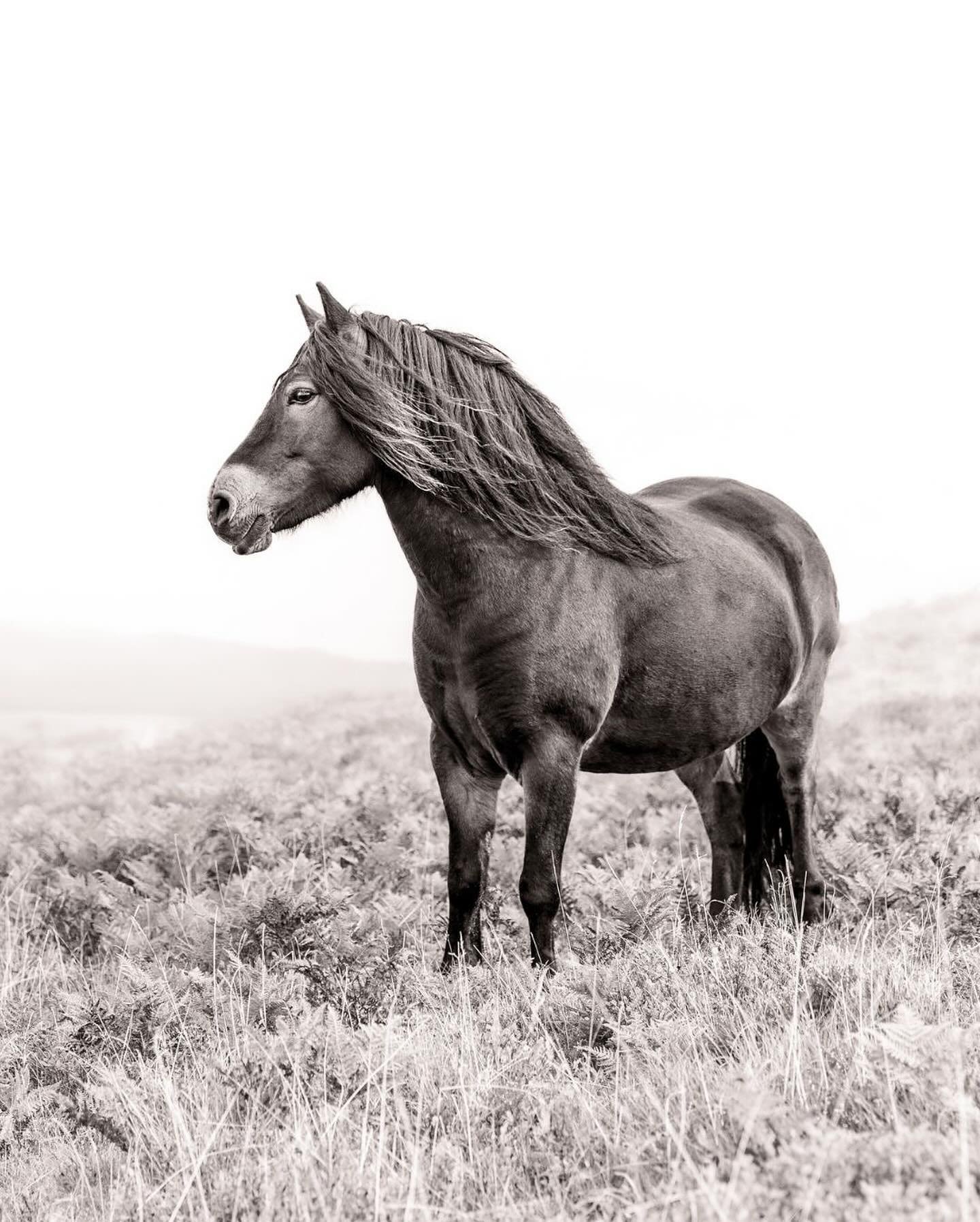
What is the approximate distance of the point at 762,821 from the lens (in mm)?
6520

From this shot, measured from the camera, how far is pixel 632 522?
5.18m

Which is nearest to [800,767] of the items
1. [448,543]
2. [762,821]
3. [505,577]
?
[762,821]

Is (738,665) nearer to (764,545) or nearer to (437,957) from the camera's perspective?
(764,545)

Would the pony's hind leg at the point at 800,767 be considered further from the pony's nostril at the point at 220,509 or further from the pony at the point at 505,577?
the pony's nostril at the point at 220,509

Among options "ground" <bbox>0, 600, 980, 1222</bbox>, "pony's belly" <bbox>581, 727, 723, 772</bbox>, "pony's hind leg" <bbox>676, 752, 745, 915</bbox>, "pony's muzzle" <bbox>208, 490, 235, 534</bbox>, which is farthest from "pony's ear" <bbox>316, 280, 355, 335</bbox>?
"pony's hind leg" <bbox>676, 752, 745, 915</bbox>

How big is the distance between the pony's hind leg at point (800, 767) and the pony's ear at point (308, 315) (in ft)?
11.0

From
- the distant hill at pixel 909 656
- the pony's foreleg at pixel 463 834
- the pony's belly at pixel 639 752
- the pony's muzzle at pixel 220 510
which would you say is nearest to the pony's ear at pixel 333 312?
the pony's muzzle at pixel 220 510

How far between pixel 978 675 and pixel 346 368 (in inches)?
511

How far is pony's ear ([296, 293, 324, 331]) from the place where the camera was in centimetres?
483

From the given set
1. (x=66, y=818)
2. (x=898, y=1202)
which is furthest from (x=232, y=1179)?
(x=66, y=818)

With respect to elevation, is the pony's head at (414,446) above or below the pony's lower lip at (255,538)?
above

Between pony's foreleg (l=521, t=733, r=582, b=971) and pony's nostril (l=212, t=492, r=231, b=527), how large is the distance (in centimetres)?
157

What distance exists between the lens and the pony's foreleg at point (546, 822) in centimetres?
464

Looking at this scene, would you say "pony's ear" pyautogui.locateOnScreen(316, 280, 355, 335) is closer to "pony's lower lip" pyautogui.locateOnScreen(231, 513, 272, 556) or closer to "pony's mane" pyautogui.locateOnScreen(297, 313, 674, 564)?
"pony's mane" pyautogui.locateOnScreen(297, 313, 674, 564)
